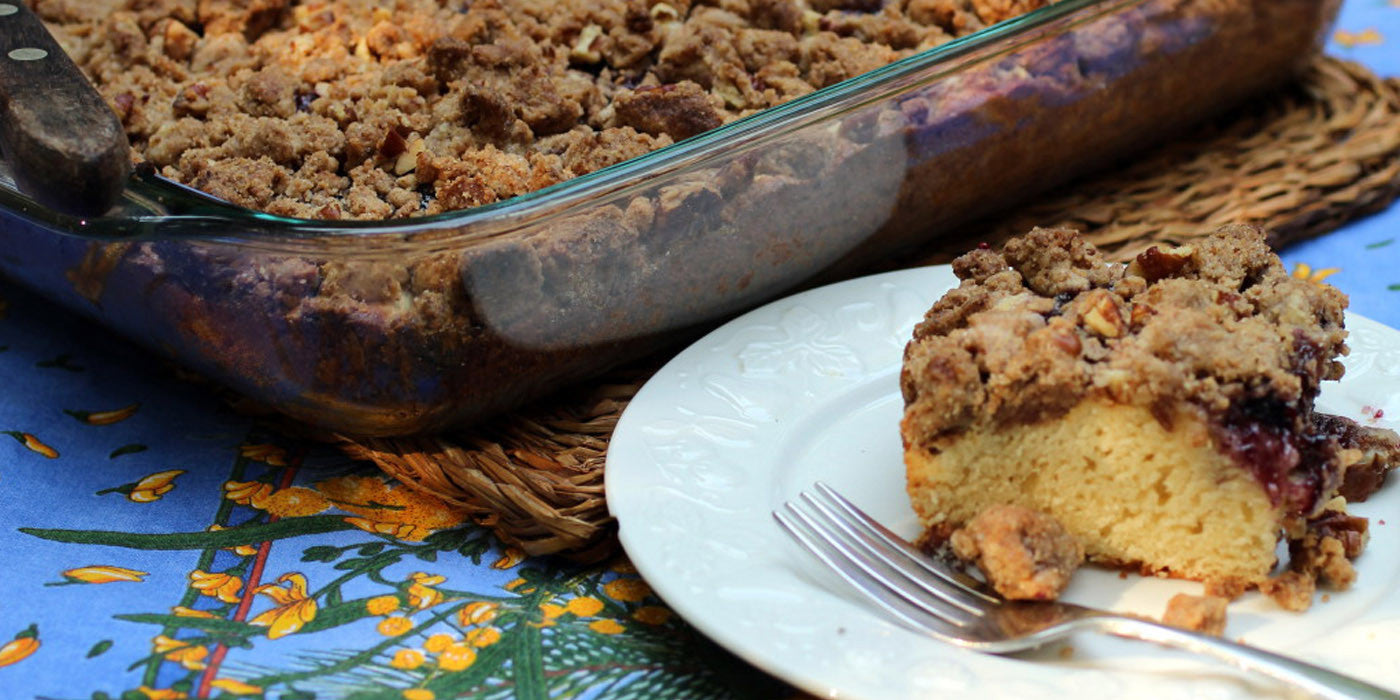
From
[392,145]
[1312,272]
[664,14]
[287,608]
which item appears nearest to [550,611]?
[287,608]

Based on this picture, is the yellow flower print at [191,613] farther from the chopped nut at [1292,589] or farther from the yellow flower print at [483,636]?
the chopped nut at [1292,589]

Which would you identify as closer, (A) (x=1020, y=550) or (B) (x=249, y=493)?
(A) (x=1020, y=550)

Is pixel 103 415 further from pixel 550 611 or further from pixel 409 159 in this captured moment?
pixel 550 611

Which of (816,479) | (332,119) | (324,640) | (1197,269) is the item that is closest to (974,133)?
(1197,269)

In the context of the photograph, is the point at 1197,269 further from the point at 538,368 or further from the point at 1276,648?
the point at 538,368

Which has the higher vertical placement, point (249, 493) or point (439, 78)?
point (439, 78)

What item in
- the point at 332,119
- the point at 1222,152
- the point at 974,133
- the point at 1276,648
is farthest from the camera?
the point at 1222,152

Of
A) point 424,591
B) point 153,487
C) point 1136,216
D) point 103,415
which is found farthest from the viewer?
point 1136,216
